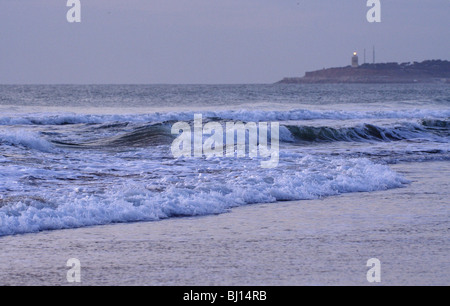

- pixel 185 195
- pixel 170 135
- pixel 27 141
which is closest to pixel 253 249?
pixel 185 195

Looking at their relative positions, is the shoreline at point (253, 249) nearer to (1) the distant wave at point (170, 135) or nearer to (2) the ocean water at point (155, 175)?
(2) the ocean water at point (155, 175)

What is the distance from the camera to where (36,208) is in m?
7.27

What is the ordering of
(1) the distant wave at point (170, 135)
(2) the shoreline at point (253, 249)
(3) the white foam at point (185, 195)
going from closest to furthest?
(2) the shoreline at point (253, 249) → (3) the white foam at point (185, 195) → (1) the distant wave at point (170, 135)

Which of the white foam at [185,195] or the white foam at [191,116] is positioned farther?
the white foam at [191,116]

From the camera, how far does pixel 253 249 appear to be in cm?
595

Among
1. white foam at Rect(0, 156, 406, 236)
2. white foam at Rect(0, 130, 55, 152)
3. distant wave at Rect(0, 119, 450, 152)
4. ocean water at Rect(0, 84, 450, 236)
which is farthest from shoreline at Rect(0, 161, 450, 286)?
distant wave at Rect(0, 119, 450, 152)

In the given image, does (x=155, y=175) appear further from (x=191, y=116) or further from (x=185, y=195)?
(x=191, y=116)

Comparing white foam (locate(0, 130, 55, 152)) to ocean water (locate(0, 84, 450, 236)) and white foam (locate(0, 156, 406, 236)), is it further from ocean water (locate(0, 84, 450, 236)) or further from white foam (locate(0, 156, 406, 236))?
white foam (locate(0, 156, 406, 236))

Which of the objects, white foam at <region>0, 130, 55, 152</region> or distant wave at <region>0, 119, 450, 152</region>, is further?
distant wave at <region>0, 119, 450, 152</region>

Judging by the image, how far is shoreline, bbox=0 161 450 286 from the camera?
5055 mm

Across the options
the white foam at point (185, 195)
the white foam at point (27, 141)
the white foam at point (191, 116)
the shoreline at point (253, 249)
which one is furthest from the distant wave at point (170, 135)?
the shoreline at point (253, 249)

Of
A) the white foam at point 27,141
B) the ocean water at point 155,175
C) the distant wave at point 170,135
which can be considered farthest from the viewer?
the distant wave at point 170,135

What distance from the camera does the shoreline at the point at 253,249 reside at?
16.6ft
